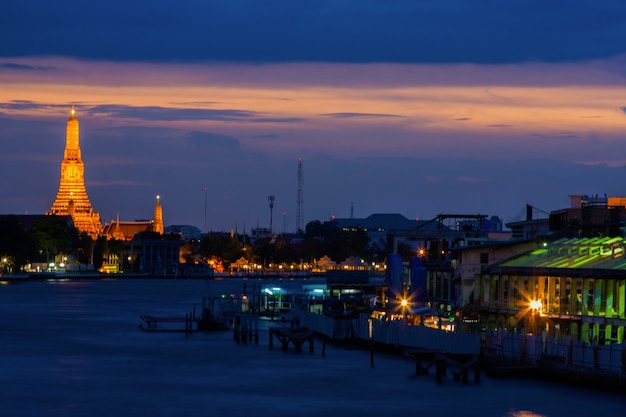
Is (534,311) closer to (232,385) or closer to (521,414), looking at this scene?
(521,414)

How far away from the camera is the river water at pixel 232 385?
61125 mm

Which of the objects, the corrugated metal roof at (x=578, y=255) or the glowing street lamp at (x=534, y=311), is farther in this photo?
the glowing street lamp at (x=534, y=311)

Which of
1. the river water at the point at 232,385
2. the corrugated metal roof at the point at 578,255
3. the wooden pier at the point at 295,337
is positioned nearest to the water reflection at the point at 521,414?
the river water at the point at 232,385

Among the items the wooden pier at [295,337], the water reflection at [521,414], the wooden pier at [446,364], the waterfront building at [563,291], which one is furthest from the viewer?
the wooden pier at [295,337]

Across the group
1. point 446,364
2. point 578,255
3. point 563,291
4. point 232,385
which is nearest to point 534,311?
point 563,291

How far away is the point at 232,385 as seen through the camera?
71.0 m

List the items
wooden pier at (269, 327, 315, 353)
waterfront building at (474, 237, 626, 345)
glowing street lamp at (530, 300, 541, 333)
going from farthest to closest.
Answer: wooden pier at (269, 327, 315, 353)
glowing street lamp at (530, 300, 541, 333)
waterfront building at (474, 237, 626, 345)

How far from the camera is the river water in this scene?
201 feet

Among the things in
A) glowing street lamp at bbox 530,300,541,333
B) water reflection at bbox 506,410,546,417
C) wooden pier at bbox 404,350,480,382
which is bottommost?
water reflection at bbox 506,410,546,417

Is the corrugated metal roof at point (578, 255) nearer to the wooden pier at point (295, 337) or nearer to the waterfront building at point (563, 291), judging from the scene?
the waterfront building at point (563, 291)

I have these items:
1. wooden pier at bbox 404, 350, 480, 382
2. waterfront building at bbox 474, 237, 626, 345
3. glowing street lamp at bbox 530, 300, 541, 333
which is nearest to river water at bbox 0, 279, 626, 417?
wooden pier at bbox 404, 350, 480, 382

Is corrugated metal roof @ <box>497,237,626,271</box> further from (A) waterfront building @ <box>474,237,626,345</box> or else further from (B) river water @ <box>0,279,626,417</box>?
(B) river water @ <box>0,279,626,417</box>

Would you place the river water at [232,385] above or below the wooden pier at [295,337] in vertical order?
below

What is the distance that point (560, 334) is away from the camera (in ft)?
227
